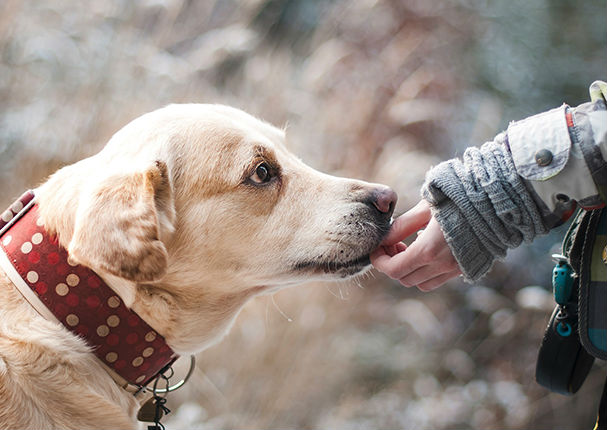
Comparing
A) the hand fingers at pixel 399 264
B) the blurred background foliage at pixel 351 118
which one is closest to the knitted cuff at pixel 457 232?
the hand fingers at pixel 399 264

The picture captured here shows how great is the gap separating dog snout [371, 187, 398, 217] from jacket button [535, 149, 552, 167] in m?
0.51

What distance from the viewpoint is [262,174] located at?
6.00ft

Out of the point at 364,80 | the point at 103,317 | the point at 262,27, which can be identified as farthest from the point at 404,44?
the point at 103,317

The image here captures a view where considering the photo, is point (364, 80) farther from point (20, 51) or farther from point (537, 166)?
point (537, 166)

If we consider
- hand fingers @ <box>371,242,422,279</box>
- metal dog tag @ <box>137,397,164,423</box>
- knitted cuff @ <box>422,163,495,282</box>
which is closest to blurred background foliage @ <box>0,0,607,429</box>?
metal dog tag @ <box>137,397,164,423</box>

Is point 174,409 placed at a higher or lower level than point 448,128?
lower

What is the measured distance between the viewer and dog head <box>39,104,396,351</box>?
1660 millimetres

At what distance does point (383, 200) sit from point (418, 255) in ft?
0.85

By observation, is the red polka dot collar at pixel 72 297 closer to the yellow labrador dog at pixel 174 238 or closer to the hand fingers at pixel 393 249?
the yellow labrador dog at pixel 174 238

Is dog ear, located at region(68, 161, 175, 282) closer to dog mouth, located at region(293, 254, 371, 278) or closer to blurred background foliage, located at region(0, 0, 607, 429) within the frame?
dog mouth, located at region(293, 254, 371, 278)

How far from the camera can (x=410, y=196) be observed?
3189 millimetres


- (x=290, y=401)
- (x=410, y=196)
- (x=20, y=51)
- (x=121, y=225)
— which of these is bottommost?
(x=290, y=401)

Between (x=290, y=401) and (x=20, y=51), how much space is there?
245 cm

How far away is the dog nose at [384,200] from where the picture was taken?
182 cm
